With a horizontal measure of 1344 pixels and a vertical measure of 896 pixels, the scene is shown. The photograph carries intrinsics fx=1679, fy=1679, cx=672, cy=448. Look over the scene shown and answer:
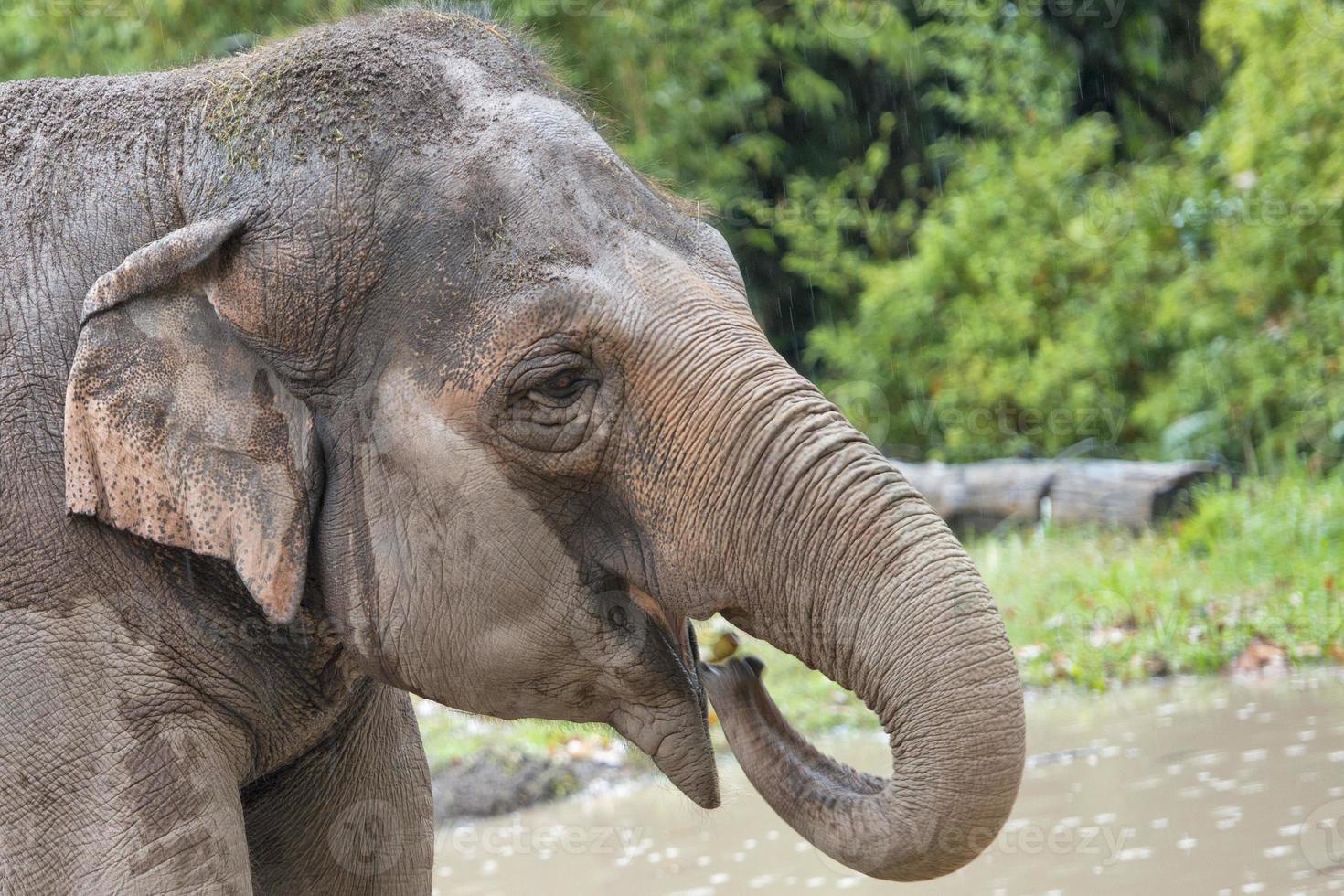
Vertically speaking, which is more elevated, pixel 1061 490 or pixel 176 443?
pixel 176 443

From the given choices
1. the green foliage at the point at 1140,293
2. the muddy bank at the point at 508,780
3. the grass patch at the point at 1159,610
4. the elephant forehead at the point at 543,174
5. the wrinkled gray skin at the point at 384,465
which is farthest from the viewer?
the green foliage at the point at 1140,293

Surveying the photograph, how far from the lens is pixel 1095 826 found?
5.38 m

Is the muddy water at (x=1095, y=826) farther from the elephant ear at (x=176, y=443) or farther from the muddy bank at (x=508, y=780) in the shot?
the elephant ear at (x=176, y=443)

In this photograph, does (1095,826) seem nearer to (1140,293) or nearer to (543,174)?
(543,174)

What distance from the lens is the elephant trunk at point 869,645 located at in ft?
8.23

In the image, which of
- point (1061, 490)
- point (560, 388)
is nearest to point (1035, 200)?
point (1061, 490)

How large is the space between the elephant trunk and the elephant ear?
75cm

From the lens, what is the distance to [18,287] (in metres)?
2.98

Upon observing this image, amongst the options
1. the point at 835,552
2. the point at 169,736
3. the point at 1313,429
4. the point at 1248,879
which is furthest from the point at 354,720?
the point at 1313,429

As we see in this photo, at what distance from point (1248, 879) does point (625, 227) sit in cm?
274

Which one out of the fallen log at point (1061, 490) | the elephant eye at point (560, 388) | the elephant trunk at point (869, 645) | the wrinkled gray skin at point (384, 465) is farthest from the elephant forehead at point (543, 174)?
the fallen log at point (1061, 490)

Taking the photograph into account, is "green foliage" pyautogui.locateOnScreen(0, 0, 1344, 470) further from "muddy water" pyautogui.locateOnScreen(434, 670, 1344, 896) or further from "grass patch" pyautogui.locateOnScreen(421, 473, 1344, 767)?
"muddy water" pyautogui.locateOnScreen(434, 670, 1344, 896)

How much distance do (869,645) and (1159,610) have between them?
248 inches

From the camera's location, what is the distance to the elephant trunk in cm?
251
